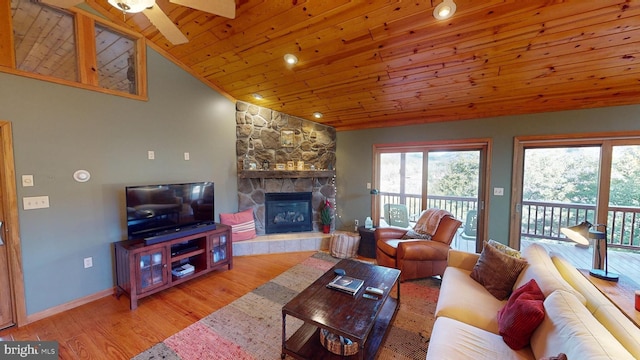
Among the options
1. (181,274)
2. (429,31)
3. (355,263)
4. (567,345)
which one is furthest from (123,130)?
(567,345)

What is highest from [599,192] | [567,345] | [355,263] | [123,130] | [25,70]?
[25,70]

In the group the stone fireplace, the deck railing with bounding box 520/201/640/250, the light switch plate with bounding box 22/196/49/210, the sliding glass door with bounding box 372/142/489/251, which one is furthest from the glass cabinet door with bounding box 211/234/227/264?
the deck railing with bounding box 520/201/640/250

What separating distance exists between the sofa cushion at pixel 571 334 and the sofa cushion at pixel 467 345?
0.51 feet

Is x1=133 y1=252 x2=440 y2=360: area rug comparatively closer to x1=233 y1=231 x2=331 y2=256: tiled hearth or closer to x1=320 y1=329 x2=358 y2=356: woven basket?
x1=320 y1=329 x2=358 y2=356: woven basket

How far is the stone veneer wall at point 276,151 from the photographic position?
4.40 meters

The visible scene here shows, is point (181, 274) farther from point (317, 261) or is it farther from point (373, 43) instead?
point (373, 43)

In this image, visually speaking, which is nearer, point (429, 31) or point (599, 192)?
point (429, 31)

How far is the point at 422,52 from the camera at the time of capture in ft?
8.31

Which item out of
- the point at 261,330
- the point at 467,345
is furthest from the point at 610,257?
the point at 261,330

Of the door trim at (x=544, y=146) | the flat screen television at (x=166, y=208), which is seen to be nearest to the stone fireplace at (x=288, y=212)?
the flat screen television at (x=166, y=208)

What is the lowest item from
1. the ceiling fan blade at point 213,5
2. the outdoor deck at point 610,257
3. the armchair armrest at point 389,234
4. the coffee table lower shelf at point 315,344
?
the coffee table lower shelf at point 315,344

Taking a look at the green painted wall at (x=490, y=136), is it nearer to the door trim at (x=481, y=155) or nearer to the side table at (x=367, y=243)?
the door trim at (x=481, y=155)

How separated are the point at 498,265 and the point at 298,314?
1.90 m

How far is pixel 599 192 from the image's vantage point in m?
3.24
